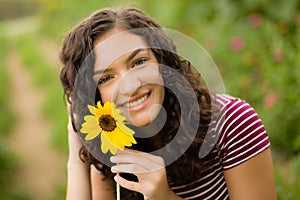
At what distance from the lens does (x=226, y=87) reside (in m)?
4.37

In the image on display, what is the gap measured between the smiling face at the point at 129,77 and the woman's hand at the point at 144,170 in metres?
0.11

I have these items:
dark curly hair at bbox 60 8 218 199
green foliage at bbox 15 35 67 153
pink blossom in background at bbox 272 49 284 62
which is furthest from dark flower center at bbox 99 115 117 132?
green foliage at bbox 15 35 67 153

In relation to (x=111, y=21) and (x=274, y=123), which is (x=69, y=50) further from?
(x=274, y=123)

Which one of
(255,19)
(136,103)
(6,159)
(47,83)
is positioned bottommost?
(47,83)

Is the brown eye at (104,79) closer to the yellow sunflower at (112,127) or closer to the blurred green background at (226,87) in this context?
the yellow sunflower at (112,127)

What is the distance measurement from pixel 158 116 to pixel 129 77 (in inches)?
8.6

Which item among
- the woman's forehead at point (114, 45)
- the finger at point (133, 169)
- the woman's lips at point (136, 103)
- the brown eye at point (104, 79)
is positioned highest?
the woman's forehead at point (114, 45)

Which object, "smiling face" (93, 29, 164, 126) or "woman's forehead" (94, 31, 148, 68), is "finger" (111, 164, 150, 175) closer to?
"smiling face" (93, 29, 164, 126)

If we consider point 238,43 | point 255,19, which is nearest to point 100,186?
point 255,19

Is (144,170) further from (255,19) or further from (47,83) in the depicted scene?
(47,83)

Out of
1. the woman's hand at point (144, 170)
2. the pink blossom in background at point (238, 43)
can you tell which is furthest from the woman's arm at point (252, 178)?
the pink blossom in background at point (238, 43)

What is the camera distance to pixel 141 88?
1.75 meters

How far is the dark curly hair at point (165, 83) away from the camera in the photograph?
187 centimetres

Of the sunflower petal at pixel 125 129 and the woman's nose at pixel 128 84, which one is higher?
the woman's nose at pixel 128 84
